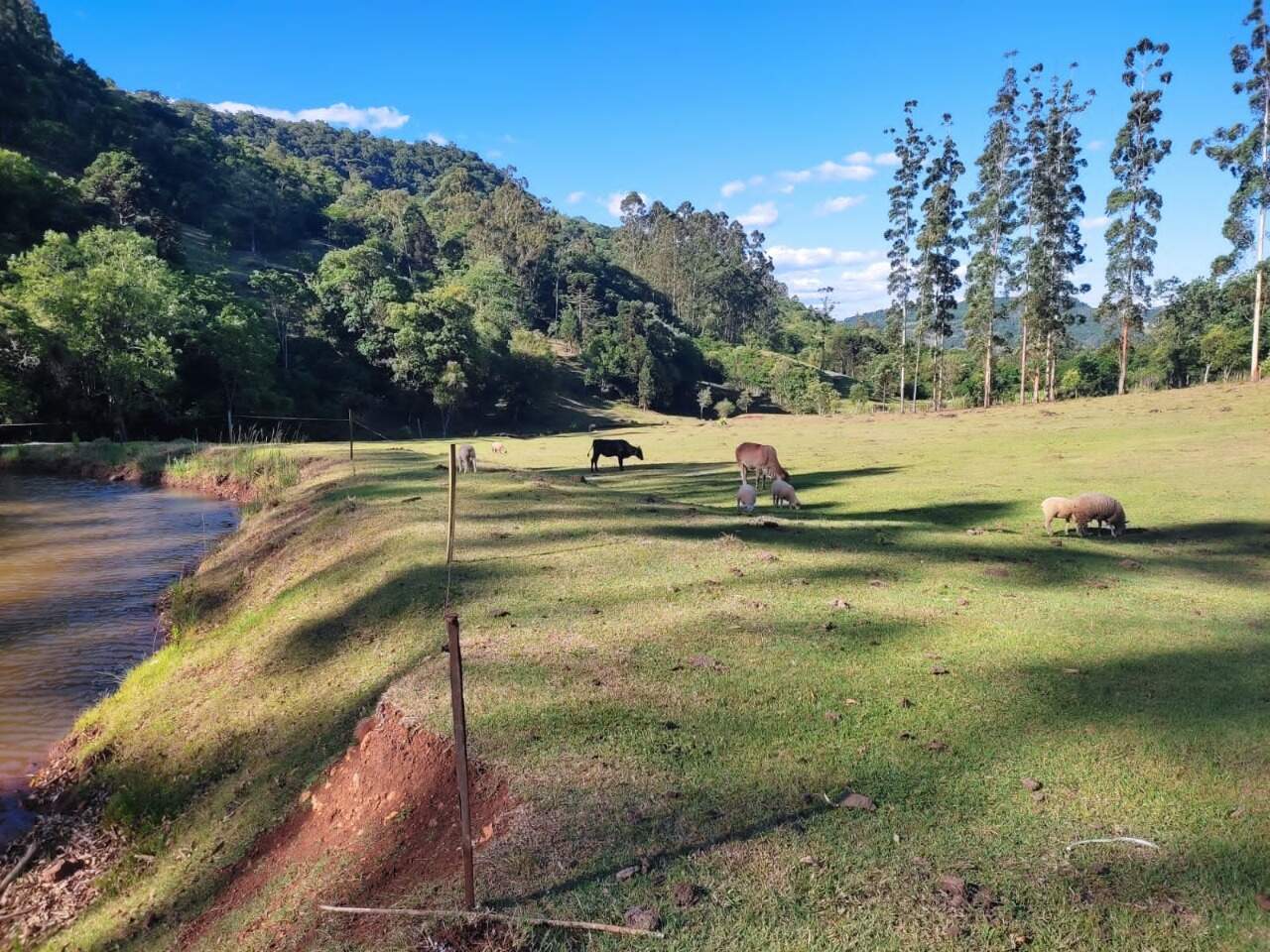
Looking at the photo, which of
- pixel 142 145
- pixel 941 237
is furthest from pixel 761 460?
pixel 142 145

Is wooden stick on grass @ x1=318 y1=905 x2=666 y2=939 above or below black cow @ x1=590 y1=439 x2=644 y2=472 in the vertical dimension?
below

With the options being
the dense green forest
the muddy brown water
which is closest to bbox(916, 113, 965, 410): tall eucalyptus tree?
the dense green forest

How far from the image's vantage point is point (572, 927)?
12.4ft

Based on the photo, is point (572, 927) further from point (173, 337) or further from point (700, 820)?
point (173, 337)

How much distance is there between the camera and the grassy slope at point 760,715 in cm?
404

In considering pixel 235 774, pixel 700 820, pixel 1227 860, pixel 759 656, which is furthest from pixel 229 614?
pixel 1227 860

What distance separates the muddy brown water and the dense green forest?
1682 cm

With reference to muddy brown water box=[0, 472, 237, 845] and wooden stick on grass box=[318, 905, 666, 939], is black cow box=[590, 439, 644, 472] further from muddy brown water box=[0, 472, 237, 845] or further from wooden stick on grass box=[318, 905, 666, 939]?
wooden stick on grass box=[318, 905, 666, 939]

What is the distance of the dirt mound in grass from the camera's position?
14.4 ft

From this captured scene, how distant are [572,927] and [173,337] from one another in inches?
2121

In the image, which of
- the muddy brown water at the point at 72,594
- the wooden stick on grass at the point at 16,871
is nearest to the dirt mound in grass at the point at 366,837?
the wooden stick on grass at the point at 16,871

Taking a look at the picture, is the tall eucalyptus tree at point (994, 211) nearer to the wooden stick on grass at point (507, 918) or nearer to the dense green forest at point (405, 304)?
the dense green forest at point (405, 304)

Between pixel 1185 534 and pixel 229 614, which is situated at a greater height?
pixel 1185 534

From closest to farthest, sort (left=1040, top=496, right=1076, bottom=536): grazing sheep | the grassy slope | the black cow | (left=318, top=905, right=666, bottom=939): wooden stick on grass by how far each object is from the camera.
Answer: (left=318, top=905, right=666, bottom=939): wooden stick on grass, the grassy slope, (left=1040, top=496, right=1076, bottom=536): grazing sheep, the black cow
